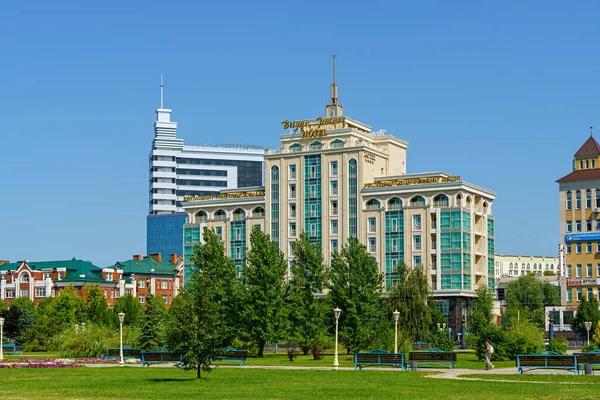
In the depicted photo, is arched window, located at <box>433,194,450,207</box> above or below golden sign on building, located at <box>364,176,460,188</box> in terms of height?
below

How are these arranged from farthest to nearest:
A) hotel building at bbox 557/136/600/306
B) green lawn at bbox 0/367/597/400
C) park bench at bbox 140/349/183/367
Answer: hotel building at bbox 557/136/600/306 < park bench at bbox 140/349/183/367 < green lawn at bbox 0/367/597/400

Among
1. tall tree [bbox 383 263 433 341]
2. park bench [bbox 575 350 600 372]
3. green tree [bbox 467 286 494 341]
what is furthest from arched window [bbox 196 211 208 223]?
park bench [bbox 575 350 600 372]

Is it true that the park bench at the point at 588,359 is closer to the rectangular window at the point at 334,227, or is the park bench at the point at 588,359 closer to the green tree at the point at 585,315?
the green tree at the point at 585,315

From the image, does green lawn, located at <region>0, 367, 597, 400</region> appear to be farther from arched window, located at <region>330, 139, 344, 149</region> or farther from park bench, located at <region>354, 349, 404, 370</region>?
arched window, located at <region>330, 139, 344, 149</region>

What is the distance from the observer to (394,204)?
132375mm

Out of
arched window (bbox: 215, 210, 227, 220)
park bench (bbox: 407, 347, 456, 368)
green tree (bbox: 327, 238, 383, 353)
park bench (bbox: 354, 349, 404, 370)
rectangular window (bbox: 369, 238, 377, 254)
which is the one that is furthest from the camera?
arched window (bbox: 215, 210, 227, 220)

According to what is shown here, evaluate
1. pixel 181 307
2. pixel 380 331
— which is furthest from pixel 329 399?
pixel 380 331

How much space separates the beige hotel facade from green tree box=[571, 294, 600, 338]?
510 inches

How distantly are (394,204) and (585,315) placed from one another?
1071 inches

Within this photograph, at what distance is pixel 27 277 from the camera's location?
155250mm

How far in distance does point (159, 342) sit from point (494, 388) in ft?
145

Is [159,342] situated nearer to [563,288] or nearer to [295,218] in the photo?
[295,218]

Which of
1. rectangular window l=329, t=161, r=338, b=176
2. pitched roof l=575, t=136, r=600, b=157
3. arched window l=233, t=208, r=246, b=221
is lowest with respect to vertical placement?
arched window l=233, t=208, r=246, b=221

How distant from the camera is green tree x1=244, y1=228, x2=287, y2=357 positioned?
280 feet
